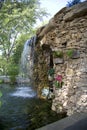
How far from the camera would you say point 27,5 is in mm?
22625

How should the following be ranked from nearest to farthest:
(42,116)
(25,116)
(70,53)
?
(42,116), (25,116), (70,53)

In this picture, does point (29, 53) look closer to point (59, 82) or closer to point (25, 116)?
point (59, 82)

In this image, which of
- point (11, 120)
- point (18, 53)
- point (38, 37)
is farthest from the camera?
point (18, 53)

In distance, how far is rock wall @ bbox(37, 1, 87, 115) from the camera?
21.1ft

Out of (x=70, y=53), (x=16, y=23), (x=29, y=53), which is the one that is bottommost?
(x=29, y=53)

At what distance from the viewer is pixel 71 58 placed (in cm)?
688

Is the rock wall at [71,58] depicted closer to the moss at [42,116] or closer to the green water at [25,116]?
the moss at [42,116]

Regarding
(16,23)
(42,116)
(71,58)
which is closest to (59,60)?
(71,58)

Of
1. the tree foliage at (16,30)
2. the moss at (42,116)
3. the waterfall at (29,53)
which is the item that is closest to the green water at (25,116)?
the moss at (42,116)

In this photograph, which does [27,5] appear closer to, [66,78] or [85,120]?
[66,78]

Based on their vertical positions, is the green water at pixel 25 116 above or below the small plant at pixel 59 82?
below

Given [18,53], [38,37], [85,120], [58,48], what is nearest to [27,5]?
[18,53]

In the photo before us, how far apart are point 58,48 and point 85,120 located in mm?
4388

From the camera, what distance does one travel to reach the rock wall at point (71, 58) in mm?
6438
